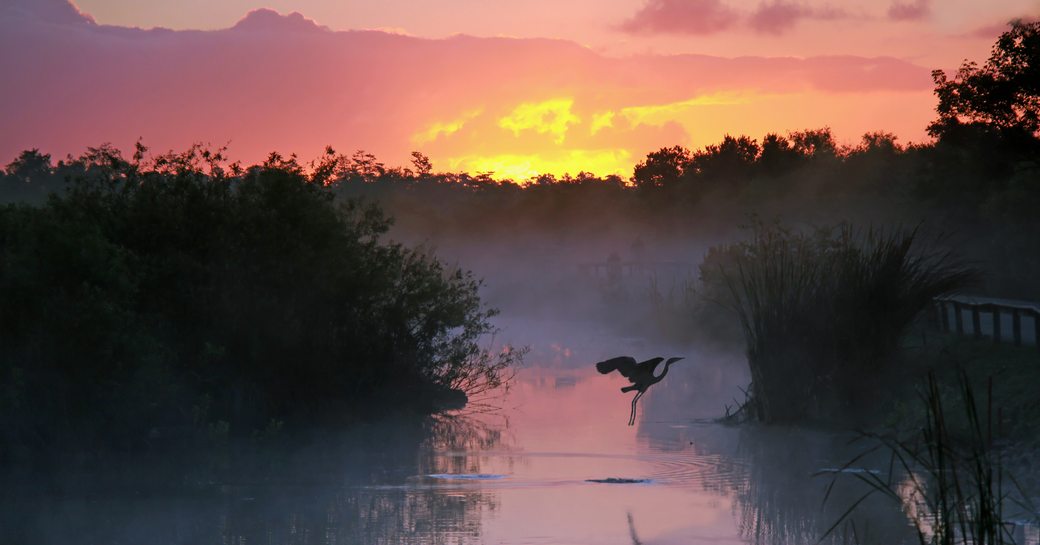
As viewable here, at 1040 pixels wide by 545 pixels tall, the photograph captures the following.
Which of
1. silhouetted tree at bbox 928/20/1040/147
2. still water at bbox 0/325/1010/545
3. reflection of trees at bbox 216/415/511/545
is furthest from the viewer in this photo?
silhouetted tree at bbox 928/20/1040/147

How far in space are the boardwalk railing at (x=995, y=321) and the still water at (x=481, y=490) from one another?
4426 mm

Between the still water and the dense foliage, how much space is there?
883 mm

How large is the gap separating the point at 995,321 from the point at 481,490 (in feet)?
33.1

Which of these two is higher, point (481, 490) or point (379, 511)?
point (481, 490)

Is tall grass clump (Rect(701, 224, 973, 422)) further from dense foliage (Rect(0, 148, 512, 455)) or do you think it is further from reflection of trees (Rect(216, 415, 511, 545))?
dense foliage (Rect(0, 148, 512, 455))

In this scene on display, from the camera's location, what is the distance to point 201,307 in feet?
57.3

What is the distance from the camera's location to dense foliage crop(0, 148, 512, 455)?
15.3 m

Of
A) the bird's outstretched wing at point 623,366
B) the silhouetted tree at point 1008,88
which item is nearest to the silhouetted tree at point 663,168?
the silhouetted tree at point 1008,88

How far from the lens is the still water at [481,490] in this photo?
1097 centimetres

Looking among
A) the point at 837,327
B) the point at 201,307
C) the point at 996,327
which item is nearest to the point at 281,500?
the point at 201,307

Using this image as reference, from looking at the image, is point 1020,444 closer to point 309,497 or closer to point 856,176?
point 309,497

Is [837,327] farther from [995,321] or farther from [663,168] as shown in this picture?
[663,168]

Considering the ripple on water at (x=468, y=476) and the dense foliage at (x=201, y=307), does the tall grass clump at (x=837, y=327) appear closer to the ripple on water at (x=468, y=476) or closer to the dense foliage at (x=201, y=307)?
the ripple on water at (x=468, y=476)

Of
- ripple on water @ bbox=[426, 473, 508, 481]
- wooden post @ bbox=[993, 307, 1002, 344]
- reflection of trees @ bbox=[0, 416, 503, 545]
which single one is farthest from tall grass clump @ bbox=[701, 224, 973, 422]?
ripple on water @ bbox=[426, 473, 508, 481]
